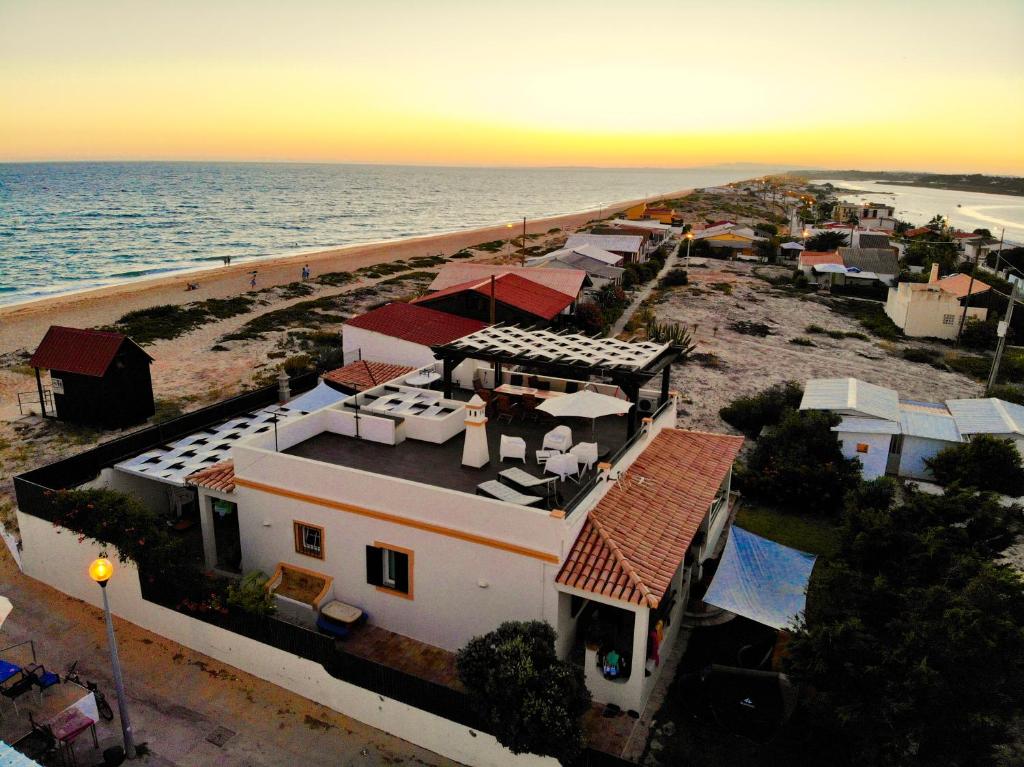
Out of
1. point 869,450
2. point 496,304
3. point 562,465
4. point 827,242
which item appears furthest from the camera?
point 827,242

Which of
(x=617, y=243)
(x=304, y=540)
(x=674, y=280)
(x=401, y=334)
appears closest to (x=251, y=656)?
(x=304, y=540)

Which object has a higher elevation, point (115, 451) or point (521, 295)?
point (521, 295)

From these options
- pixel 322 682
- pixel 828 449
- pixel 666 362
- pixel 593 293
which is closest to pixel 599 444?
pixel 666 362

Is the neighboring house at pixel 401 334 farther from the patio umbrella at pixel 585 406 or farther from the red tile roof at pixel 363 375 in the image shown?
the patio umbrella at pixel 585 406

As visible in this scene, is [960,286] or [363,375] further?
[960,286]

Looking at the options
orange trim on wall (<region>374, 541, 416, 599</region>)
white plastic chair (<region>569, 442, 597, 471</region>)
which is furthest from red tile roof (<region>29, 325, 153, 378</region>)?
white plastic chair (<region>569, 442, 597, 471</region>)

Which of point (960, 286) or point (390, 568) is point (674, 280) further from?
point (390, 568)

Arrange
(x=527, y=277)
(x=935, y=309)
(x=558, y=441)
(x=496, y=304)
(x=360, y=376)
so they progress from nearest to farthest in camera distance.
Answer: (x=558, y=441) < (x=360, y=376) < (x=496, y=304) < (x=527, y=277) < (x=935, y=309)
